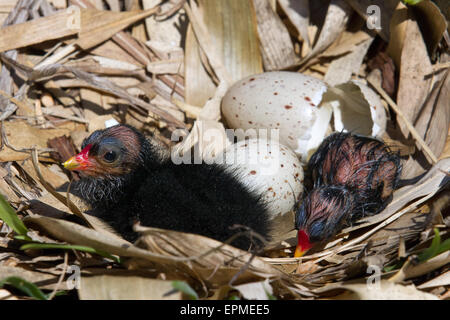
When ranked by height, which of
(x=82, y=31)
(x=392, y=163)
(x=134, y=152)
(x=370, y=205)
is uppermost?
(x=82, y=31)

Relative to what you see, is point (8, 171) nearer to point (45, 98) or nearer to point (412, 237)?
point (45, 98)

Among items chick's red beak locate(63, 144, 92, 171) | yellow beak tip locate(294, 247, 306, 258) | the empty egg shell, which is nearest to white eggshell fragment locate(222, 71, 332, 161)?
the empty egg shell

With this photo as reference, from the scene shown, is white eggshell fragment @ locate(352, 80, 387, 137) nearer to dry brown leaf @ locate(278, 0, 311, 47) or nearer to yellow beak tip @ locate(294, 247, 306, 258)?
dry brown leaf @ locate(278, 0, 311, 47)

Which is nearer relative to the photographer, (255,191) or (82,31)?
(255,191)

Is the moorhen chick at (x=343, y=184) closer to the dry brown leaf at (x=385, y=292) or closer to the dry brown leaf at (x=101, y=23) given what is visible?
the dry brown leaf at (x=385, y=292)

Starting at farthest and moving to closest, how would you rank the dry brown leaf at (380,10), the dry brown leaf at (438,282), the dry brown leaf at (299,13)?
the dry brown leaf at (299,13)
the dry brown leaf at (380,10)
the dry brown leaf at (438,282)

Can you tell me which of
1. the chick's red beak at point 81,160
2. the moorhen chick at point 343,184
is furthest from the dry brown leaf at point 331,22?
the chick's red beak at point 81,160
